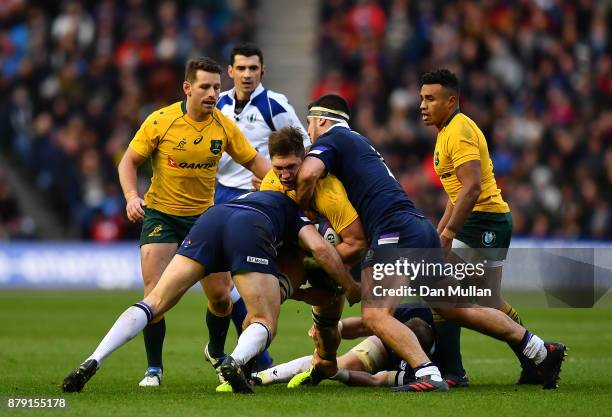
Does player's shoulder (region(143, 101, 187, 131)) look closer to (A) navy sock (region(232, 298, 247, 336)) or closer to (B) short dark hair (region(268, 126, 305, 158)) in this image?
(B) short dark hair (region(268, 126, 305, 158))

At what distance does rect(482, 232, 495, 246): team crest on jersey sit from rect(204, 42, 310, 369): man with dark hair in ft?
6.98

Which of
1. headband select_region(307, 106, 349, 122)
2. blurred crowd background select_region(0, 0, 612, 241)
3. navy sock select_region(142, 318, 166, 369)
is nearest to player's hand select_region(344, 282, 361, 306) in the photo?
headband select_region(307, 106, 349, 122)

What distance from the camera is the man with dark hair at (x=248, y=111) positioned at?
11.8 metres

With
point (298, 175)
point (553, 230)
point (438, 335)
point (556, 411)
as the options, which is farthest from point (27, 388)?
point (553, 230)

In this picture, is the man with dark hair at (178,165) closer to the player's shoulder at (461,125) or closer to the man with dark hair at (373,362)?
the man with dark hair at (373,362)

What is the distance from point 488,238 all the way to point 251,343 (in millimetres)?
2640

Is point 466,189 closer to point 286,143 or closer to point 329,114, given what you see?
point 329,114

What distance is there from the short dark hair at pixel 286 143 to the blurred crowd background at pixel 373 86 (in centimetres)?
1298

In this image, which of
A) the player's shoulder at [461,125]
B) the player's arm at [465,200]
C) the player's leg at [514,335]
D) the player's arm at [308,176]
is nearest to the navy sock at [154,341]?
the player's arm at [308,176]

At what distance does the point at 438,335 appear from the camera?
10.2 m

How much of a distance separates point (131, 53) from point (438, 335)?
53.4ft

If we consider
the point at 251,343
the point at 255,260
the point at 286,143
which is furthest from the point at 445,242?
the point at 251,343

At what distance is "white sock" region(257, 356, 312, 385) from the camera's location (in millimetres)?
10195

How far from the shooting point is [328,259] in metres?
9.12
